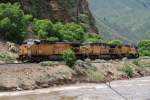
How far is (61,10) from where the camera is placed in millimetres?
112062

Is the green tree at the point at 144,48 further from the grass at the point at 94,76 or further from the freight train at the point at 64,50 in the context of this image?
the grass at the point at 94,76

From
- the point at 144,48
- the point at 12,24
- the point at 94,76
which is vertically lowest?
the point at 94,76

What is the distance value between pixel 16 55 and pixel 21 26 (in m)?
9.82

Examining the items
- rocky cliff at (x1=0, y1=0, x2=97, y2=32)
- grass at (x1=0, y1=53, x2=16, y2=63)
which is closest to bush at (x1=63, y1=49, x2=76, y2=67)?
grass at (x1=0, y1=53, x2=16, y2=63)

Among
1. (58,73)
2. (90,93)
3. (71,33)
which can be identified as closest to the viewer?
(90,93)

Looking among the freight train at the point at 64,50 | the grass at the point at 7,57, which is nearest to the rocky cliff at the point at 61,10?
the freight train at the point at 64,50

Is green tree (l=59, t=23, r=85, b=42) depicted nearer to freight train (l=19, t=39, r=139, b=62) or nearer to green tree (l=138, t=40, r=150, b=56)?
freight train (l=19, t=39, r=139, b=62)

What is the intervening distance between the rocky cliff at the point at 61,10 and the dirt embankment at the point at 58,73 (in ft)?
100.0

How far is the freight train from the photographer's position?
66.2 metres

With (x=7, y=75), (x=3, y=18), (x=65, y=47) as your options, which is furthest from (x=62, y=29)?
(x=7, y=75)

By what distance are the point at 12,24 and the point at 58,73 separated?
20722 mm

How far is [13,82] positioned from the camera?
181 feet

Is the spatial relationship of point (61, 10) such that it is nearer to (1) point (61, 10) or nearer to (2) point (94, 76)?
(1) point (61, 10)

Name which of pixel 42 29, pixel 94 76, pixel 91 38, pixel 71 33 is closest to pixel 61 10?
pixel 91 38
